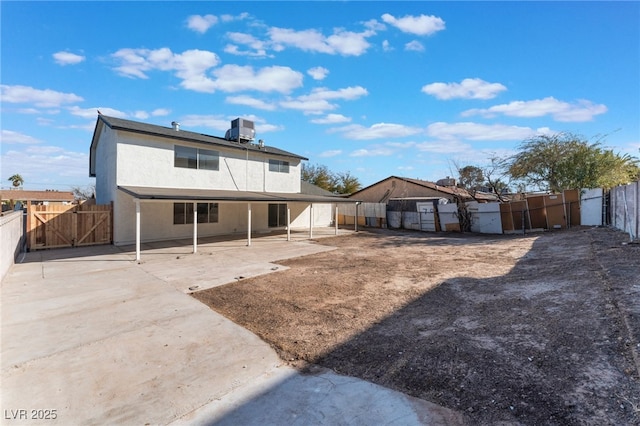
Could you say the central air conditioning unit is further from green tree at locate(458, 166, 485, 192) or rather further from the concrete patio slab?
green tree at locate(458, 166, 485, 192)

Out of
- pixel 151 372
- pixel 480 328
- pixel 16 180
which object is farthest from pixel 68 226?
pixel 16 180

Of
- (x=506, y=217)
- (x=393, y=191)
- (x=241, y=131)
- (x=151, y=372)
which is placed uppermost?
(x=241, y=131)

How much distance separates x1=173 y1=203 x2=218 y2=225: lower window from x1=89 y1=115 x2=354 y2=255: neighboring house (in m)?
0.05

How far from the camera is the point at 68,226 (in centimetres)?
1230

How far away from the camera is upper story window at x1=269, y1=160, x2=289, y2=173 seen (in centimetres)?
1859

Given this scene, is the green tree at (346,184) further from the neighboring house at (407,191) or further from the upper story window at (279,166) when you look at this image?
the upper story window at (279,166)

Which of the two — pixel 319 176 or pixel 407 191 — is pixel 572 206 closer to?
pixel 407 191

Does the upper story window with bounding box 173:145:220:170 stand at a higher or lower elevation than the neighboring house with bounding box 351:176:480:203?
higher

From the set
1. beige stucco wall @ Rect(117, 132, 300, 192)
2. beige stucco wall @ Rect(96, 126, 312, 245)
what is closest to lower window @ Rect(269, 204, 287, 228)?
beige stucco wall @ Rect(96, 126, 312, 245)

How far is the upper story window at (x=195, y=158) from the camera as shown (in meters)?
14.5

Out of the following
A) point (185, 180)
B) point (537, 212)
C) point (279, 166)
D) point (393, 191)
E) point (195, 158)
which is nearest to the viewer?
point (185, 180)

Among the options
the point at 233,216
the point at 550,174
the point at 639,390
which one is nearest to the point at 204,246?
the point at 233,216

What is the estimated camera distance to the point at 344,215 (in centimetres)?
2420

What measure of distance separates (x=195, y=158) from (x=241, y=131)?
393 centimetres
